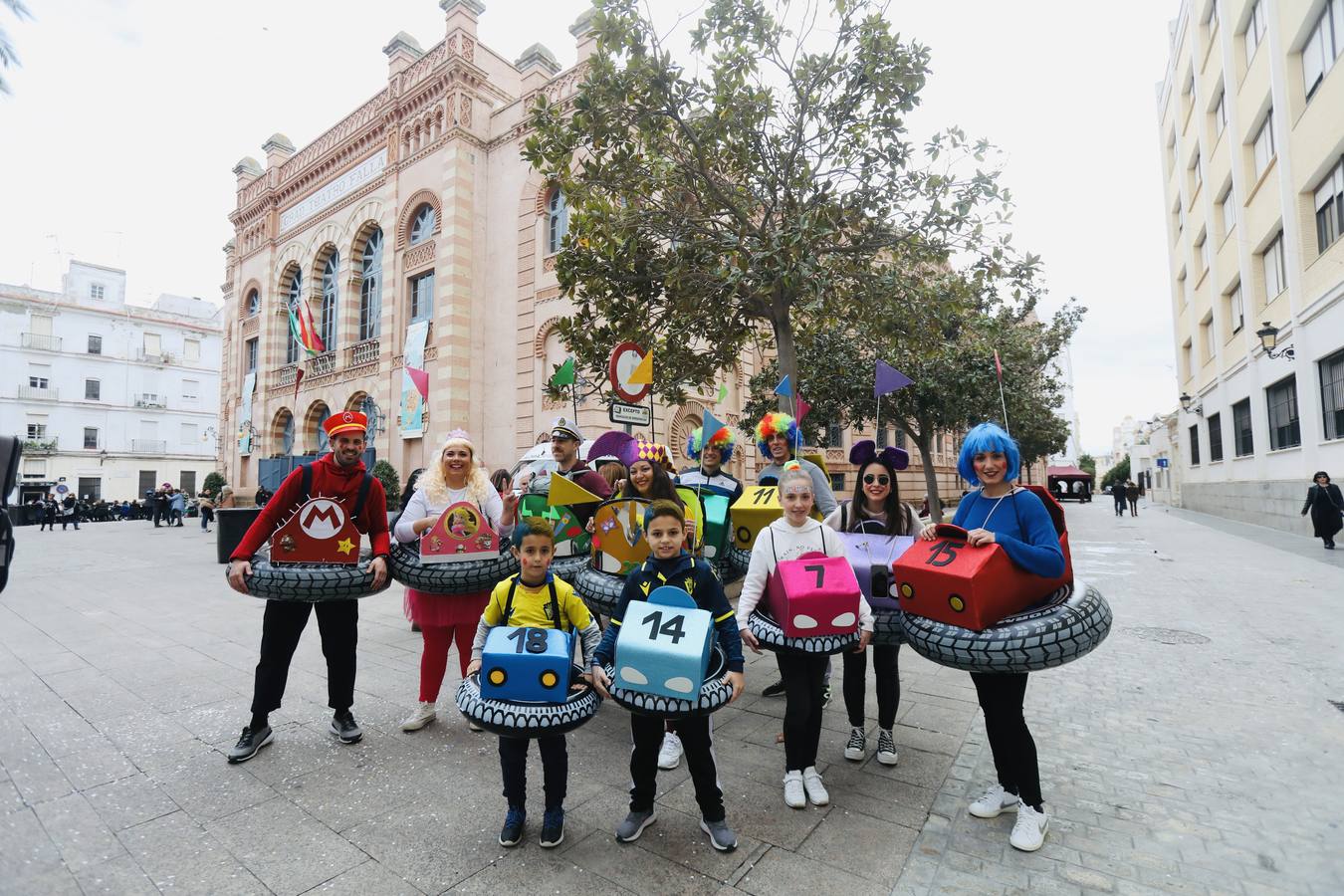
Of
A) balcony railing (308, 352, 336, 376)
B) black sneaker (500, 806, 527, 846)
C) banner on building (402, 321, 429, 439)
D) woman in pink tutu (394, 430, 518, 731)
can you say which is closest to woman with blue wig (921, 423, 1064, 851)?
black sneaker (500, 806, 527, 846)

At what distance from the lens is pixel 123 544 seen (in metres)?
19.0

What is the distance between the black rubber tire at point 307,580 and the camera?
377 cm

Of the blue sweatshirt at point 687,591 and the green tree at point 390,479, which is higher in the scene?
the green tree at point 390,479

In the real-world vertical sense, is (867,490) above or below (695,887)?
above

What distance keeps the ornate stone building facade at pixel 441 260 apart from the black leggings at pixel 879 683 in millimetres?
13693

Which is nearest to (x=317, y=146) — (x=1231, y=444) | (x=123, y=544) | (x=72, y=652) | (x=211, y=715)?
(x=123, y=544)

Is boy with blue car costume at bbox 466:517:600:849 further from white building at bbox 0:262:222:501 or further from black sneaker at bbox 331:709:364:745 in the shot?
white building at bbox 0:262:222:501

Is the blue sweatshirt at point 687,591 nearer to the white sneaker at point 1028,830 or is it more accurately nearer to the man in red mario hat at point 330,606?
the white sneaker at point 1028,830

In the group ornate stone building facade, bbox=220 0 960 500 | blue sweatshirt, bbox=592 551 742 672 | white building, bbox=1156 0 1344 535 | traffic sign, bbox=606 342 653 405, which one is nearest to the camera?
blue sweatshirt, bbox=592 551 742 672

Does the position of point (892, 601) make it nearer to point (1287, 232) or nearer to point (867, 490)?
point (867, 490)

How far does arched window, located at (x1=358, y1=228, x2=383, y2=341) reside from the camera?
2408 cm

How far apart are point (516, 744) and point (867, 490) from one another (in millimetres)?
2377

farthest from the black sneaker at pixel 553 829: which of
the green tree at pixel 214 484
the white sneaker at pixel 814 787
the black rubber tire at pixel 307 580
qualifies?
the green tree at pixel 214 484

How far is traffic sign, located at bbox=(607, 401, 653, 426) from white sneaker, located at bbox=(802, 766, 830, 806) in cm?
464
